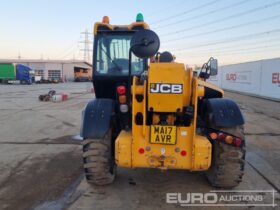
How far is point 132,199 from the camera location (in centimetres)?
Answer: 442

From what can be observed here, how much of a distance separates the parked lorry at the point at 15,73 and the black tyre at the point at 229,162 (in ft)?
169

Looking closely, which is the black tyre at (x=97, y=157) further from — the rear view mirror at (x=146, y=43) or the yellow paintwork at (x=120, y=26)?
the yellow paintwork at (x=120, y=26)

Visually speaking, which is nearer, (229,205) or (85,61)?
(229,205)

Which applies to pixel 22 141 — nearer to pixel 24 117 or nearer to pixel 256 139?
pixel 24 117

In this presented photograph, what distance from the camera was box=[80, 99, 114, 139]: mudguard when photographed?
453 cm

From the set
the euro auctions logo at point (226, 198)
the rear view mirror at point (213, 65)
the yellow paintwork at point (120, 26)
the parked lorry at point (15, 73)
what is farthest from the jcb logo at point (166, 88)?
the parked lorry at point (15, 73)

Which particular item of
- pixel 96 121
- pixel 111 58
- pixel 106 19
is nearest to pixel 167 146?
pixel 96 121

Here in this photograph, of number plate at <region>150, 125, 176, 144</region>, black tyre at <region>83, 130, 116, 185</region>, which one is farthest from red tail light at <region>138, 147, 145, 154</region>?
black tyre at <region>83, 130, 116, 185</region>

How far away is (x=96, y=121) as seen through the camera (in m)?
4.60

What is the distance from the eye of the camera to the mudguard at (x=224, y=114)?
450cm

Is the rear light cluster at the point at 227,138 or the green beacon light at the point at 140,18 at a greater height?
the green beacon light at the point at 140,18

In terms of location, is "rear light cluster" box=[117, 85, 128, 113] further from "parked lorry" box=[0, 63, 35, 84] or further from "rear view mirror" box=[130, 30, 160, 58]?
"parked lorry" box=[0, 63, 35, 84]

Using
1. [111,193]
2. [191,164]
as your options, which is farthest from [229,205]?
[111,193]

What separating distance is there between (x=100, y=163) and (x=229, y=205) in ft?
6.31
